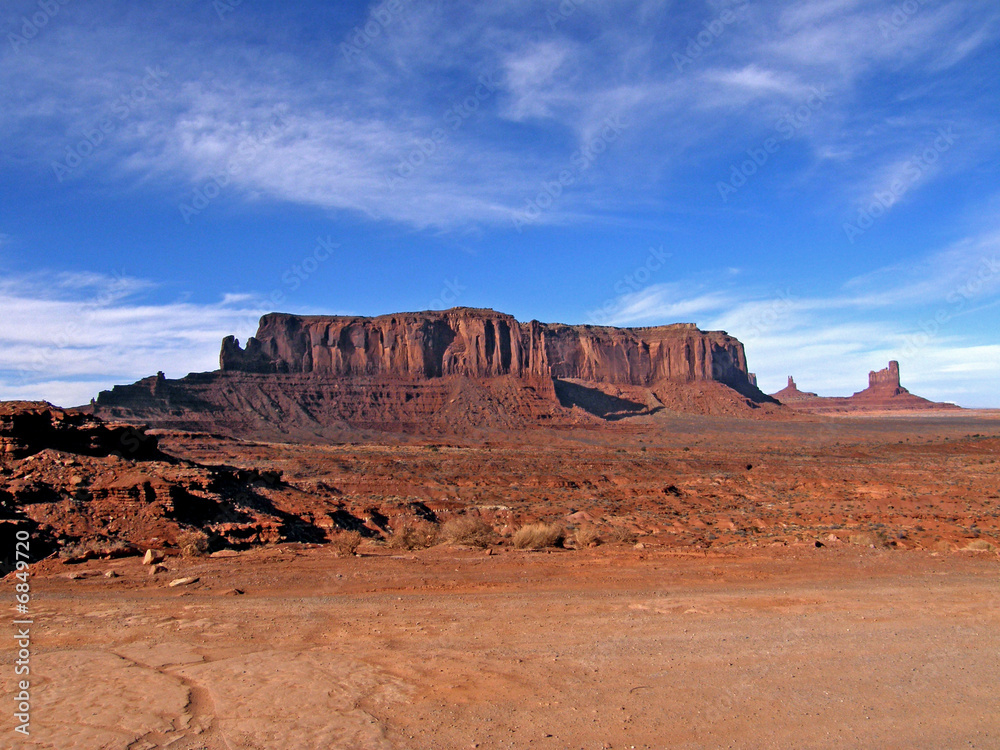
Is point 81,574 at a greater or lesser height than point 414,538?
greater

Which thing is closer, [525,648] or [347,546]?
[525,648]

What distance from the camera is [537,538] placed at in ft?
42.2

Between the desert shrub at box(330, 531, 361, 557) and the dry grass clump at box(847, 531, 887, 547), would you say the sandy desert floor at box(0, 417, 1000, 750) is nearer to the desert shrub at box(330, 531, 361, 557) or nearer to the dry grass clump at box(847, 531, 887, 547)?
the dry grass clump at box(847, 531, 887, 547)

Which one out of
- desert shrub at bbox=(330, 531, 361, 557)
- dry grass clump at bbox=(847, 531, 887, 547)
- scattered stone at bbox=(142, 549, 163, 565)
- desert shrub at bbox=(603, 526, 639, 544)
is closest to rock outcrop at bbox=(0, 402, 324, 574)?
scattered stone at bbox=(142, 549, 163, 565)

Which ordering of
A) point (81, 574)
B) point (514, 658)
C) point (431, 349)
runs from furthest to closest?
1. point (431, 349)
2. point (81, 574)
3. point (514, 658)

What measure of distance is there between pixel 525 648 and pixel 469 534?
707 cm

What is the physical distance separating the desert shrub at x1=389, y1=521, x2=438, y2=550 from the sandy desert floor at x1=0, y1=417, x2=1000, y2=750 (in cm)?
57

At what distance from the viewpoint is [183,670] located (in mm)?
5832

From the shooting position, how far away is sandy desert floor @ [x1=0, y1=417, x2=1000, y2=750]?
4852 millimetres

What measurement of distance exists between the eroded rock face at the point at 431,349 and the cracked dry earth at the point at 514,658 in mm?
101726

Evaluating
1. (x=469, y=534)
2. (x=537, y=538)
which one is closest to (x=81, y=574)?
(x=469, y=534)

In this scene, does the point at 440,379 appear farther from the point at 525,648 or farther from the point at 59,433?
the point at 525,648

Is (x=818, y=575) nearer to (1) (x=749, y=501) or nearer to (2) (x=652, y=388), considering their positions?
(1) (x=749, y=501)

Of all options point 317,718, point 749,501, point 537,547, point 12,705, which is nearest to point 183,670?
point 12,705
